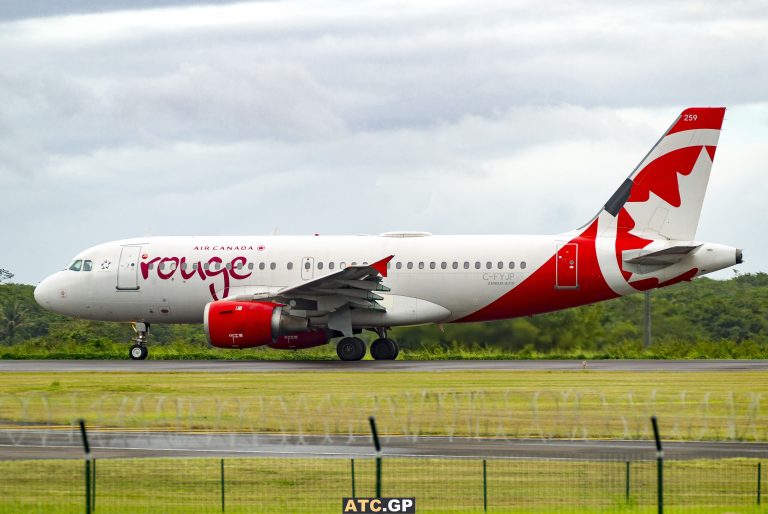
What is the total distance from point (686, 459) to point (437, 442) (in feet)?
13.9

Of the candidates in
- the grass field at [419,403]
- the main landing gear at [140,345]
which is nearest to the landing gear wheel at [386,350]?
the main landing gear at [140,345]

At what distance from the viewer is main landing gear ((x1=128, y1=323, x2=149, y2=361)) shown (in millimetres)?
45062

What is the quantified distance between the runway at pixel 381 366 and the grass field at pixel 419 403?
7.41 feet

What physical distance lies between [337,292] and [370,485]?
79.8ft

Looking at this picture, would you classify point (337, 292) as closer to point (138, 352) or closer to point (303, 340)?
point (303, 340)

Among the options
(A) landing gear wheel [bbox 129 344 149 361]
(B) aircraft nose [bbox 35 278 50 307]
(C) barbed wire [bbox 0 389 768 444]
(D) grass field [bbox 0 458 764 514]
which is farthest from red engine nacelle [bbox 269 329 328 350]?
(D) grass field [bbox 0 458 764 514]

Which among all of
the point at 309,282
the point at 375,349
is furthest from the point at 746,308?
the point at 309,282

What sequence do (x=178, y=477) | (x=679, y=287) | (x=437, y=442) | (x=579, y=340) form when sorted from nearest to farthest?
(x=178, y=477), (x=437, y=442), (x=579, y=340), (x=679, y=287)

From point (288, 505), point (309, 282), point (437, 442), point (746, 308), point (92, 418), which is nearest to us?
point (288, 505)

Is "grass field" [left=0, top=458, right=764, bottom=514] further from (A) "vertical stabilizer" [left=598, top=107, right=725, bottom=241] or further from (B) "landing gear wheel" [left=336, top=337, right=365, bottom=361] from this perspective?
(A) "vertical stabilizer" [left=598, top=107, right=725, bottom=241]

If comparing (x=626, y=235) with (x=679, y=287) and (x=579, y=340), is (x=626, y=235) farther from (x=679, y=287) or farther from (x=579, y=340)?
(x=679, y=287)

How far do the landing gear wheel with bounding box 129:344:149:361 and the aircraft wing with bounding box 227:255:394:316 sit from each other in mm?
5842

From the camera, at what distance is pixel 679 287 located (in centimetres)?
6650

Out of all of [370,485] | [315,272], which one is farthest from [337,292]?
[370,485]
